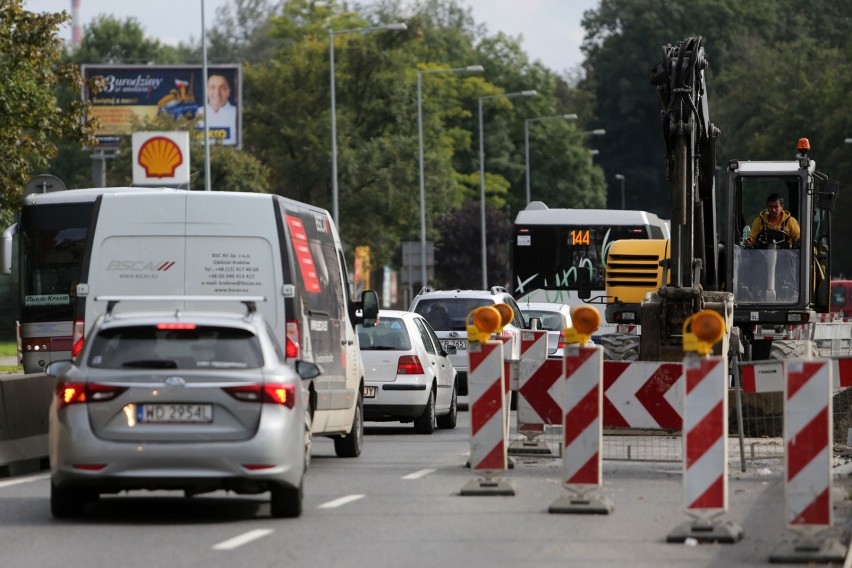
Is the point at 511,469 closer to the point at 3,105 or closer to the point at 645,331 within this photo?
the point at 645,331

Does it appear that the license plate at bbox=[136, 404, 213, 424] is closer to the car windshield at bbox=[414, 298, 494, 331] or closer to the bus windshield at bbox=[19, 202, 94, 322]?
the bus windshield at bbox=[19, 202, 94, 322]

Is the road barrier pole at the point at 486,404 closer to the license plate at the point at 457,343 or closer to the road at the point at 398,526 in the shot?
the road at the point at 398,526

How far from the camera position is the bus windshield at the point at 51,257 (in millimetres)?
27688

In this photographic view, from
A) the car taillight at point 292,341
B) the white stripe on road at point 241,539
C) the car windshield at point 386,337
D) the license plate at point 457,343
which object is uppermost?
the car taillight at point 292,341

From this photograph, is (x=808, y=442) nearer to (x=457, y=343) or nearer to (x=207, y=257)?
(x=207, y=257)

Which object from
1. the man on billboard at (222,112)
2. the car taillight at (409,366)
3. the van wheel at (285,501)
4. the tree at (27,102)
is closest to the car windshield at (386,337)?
the car taillight at (409,366)

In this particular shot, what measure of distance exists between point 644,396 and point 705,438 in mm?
5450

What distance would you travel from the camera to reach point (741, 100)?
103812 mm

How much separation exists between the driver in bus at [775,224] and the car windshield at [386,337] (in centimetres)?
442

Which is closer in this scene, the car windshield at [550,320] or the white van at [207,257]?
the white van at [207,257]

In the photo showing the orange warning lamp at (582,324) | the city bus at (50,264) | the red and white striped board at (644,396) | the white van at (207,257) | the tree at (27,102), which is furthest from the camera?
the tree at (27,102)

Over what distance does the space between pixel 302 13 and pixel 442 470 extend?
70283 millimetres

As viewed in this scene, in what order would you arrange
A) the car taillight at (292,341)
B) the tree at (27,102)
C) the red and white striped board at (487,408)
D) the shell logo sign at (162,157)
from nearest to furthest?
the red and white striped board at (487,408) → the car taillight at (292,341) → the tree at (27,102) → the shell logo sign at (162,157)

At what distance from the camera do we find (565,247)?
132ft
